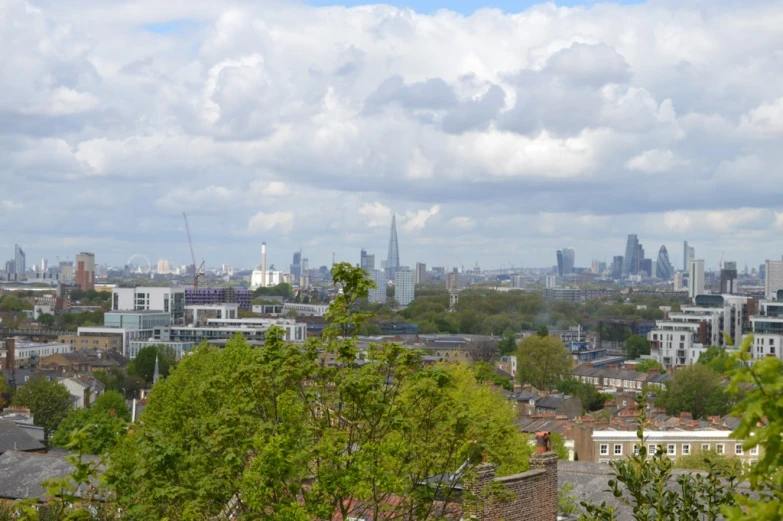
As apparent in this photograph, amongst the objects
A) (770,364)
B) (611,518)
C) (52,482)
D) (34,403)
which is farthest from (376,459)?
(34,403)

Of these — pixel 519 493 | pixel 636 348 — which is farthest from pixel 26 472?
pixel 636 348

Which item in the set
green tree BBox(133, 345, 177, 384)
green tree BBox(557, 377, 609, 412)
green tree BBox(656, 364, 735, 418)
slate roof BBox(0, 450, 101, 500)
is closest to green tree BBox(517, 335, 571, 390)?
green tree BBox(557, 377, 609, 412)

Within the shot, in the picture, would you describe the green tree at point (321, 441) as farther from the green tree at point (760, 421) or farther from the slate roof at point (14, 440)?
the slate roof at point (14, 440)

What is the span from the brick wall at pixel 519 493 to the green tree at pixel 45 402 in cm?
4765

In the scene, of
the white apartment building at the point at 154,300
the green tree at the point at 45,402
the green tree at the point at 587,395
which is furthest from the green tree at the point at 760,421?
the white apartment building at the point at 154,300

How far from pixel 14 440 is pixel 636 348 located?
316ft

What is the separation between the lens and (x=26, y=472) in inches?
1211

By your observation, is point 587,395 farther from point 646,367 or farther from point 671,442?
point 646,367

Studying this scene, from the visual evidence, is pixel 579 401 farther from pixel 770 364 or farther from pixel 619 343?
pixel 619 343

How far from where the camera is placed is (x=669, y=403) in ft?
224

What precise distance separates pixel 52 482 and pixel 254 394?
5454 mm

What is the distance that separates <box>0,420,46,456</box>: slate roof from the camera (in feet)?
127

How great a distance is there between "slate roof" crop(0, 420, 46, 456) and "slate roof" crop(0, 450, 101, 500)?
6.10 metres

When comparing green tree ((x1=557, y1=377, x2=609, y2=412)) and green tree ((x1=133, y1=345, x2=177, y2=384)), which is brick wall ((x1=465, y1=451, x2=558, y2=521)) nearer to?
green tree ((x1=557, y1=377, x2=609, y2=412))
